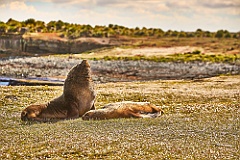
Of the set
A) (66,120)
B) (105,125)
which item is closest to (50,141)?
(105,125)

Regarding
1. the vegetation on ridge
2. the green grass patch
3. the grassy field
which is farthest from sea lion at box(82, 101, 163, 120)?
the vegetation on ridge

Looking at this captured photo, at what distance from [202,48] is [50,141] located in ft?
235

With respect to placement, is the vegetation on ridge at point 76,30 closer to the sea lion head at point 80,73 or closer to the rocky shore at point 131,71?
the rocky shore at point 131,71

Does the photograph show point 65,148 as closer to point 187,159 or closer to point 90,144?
point 90,144

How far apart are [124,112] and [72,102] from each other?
2.05m

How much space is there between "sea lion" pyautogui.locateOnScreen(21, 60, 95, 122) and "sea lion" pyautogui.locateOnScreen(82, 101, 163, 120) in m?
0.78

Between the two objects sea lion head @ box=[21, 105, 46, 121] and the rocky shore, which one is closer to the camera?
sea lion head @ box=[21, 105, 46, 121]

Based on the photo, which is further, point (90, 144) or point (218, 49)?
point (218, 49)

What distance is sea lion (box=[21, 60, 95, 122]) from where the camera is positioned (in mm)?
17484

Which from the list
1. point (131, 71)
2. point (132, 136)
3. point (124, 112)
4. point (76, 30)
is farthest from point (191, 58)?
point (132, 136)

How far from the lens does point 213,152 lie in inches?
474

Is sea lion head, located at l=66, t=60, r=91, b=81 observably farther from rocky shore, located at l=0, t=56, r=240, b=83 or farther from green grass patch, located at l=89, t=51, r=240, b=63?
green grass patch, located at l=89, t=51, r=240, b=63

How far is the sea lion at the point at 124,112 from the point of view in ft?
57.2

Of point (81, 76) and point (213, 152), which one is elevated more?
point (81, 76)
